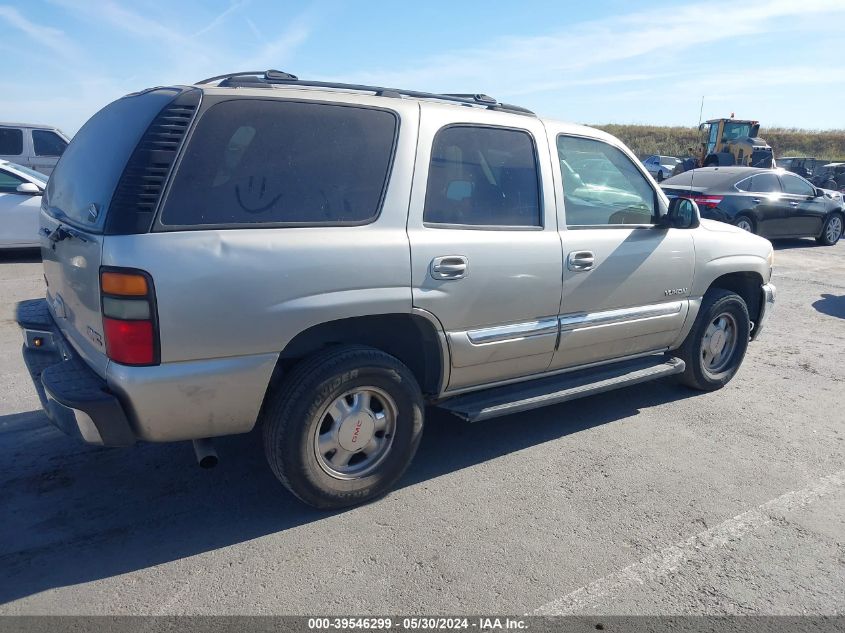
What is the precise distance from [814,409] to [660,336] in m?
1.43

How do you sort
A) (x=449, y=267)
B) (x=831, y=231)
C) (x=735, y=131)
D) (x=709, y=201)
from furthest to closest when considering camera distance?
(x=735, y=131) < (x=831, y=231) < (x=709, y=201) < (x=449, y=267)

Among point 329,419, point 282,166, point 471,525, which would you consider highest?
point 282,166

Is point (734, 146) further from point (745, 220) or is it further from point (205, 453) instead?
point (205, 453)

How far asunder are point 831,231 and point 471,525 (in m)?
14.5

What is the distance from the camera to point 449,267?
11.5 feet

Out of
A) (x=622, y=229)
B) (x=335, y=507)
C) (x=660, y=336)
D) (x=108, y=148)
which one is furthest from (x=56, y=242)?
(x=660, y=336)

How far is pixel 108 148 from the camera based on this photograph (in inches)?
124

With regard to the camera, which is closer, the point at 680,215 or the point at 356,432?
the point at 356,432

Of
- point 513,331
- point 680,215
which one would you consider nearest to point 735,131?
point 680,215

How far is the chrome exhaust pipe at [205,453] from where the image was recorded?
3153 millimetres

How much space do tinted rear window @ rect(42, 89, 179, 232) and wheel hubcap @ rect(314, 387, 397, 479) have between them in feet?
4.46

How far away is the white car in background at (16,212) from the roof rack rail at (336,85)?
7.21 metres

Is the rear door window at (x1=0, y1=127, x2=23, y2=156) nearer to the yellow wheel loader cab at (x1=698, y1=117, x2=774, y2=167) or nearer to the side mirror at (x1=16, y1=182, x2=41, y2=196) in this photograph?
the side mirror at (x1=16, y1=182, x2=41, y2=196)

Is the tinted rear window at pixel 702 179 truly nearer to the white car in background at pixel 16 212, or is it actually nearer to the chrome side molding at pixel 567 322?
the chrome side molding at pixel 567 322
